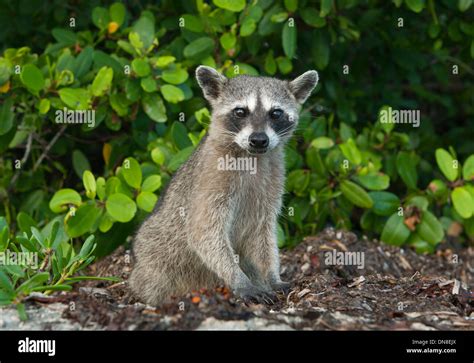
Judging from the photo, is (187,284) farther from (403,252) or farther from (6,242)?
(403,252)

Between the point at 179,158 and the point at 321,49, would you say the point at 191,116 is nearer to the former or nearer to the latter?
the point at 179,158

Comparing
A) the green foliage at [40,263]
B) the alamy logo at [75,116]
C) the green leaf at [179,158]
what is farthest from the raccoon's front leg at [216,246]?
the alamy logo at [75,116]

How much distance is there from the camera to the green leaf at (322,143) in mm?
9191

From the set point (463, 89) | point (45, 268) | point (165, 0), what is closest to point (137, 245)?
point (45, 268)

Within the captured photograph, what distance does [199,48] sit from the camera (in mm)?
8977

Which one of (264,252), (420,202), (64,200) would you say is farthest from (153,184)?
(420,202)

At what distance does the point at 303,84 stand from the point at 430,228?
7.98ft

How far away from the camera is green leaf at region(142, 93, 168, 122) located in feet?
29.1

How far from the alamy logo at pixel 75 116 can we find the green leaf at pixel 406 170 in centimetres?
353

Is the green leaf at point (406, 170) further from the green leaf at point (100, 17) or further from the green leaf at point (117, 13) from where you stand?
the green leaf at point (100, 17)

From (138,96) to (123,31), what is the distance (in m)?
0.94

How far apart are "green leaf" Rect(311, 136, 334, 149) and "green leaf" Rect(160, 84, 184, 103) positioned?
1610 millimetres

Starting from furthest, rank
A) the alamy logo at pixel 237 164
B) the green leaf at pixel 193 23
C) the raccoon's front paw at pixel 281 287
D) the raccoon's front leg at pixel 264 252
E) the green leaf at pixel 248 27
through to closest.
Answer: the green leaf at pixel 193 23, the green leaf at pixel 248 27, the raccoon's front leg at pixel 264 252, the alamy logo at pixel 237 164, the raccoon's front paw at pixel 281 287

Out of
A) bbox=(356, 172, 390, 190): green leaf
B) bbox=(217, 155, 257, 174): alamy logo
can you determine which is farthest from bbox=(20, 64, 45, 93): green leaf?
bbox=(356, 172, 390, 190): green leaf
